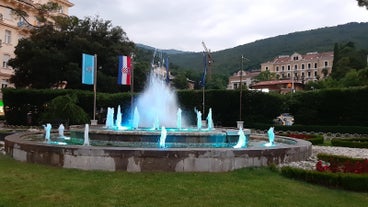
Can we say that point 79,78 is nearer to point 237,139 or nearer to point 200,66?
point 237,139

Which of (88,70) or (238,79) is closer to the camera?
(88,70)

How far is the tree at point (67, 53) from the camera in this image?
139 ft

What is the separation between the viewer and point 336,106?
1315 inches

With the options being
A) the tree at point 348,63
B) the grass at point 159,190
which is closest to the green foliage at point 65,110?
the grass at point 159,190

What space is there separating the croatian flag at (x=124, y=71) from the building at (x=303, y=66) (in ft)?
299

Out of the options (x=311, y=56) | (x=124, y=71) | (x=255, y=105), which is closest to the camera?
(x=124, y=71)

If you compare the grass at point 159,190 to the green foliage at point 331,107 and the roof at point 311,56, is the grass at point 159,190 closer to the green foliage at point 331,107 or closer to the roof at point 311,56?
the green foliage at point 331,107

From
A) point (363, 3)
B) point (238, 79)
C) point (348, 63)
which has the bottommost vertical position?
point (363, 3)

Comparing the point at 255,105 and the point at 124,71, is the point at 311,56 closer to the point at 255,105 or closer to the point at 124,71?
the point at 255,105

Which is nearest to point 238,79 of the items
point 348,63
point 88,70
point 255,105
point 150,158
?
point 348,63

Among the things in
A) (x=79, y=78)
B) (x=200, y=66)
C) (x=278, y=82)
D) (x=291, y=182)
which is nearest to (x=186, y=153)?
(x=291, y=182)

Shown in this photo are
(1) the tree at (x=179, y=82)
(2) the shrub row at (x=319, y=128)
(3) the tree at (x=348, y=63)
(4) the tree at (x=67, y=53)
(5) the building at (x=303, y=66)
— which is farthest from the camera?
(5) the building at (x=303, y=66)

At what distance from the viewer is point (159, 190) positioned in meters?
7.90

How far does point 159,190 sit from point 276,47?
500ft
